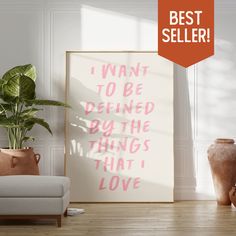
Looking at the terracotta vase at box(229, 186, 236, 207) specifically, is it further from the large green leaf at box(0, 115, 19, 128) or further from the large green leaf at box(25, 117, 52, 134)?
the large green leaf at box(0, 115, 19, 128)

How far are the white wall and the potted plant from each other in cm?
40

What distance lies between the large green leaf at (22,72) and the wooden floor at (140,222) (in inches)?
55.8

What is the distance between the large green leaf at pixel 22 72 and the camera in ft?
19.1

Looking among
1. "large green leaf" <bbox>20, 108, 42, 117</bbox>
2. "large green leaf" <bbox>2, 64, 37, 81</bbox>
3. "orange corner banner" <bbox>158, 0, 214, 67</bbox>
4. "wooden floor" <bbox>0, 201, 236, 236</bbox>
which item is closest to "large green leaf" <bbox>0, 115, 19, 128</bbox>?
"large green leaf" <bbox>20, 108, 42, 117</bbox>

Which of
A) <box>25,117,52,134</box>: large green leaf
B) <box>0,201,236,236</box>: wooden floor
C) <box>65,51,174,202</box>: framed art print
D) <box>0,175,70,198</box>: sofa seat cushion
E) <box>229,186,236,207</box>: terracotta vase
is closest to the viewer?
<box>0,201,236,236</box>: wooden floor

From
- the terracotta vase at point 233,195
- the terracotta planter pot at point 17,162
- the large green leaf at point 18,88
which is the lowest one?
the terracotta vase at point 233,195

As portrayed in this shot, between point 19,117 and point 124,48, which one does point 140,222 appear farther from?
point 124,48

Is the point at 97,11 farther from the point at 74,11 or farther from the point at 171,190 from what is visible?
the point at 171,190

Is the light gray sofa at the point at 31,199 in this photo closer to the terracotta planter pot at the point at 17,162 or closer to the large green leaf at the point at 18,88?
the terracotta planter pot at the point at 17,162

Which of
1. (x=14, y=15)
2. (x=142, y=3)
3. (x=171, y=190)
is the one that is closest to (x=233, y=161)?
(x=171, y=190)

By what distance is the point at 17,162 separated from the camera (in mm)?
5637

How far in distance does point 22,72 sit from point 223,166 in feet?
7.44

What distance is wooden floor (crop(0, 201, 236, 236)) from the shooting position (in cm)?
445

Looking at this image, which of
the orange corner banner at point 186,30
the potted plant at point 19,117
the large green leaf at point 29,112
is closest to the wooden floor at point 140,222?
the potted plant at point 19,117
